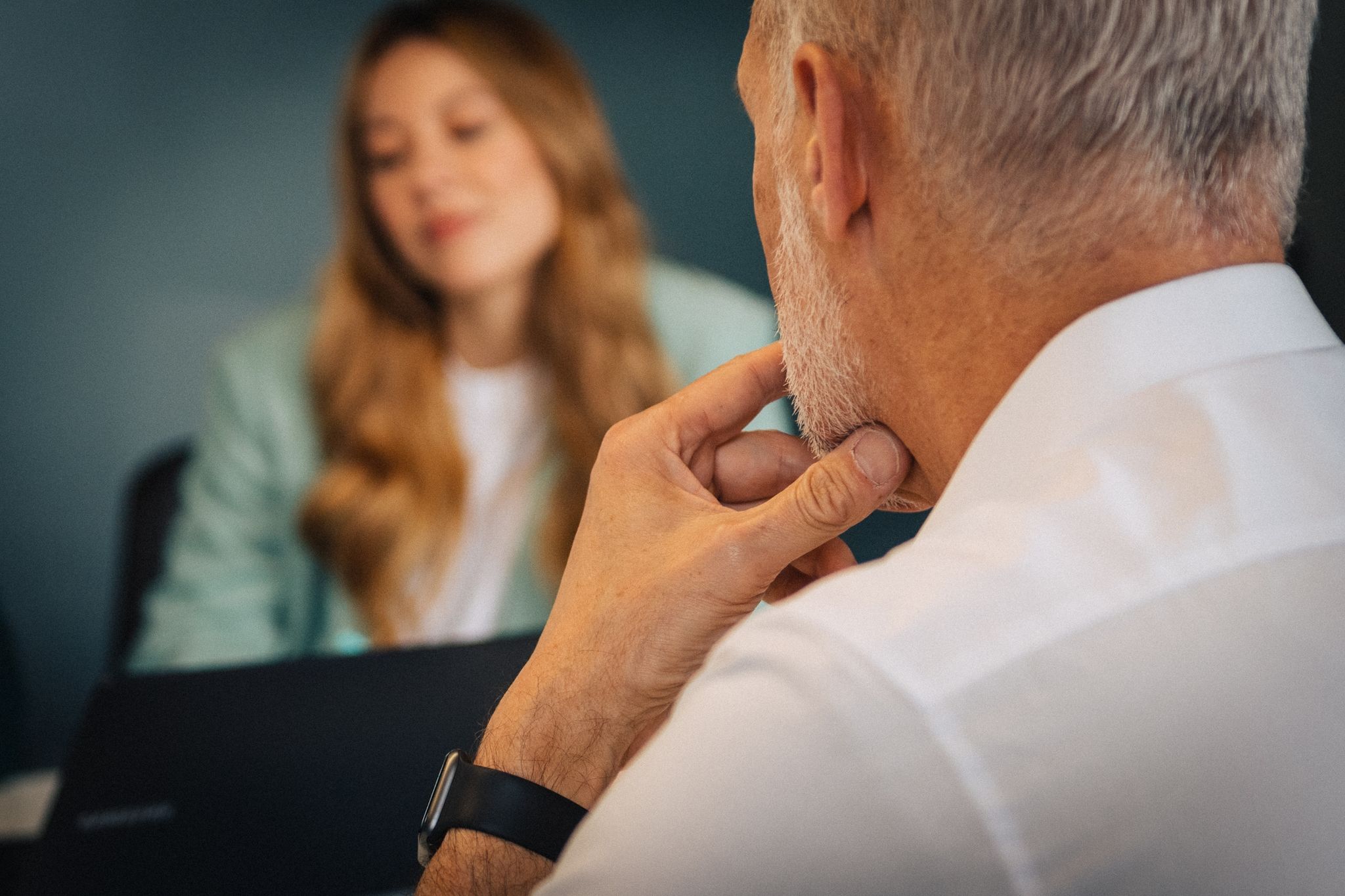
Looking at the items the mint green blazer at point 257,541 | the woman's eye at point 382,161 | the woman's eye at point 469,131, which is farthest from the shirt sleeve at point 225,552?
the woman's eye at point 469,131

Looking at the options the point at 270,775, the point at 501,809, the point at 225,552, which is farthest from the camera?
the point at 225,552

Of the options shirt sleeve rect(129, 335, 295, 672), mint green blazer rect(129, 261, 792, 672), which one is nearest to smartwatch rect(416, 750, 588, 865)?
mint green blazer rect(129, 261, 792, 672)

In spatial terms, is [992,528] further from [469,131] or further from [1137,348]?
[469,131]

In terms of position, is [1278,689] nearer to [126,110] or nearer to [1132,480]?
[1132,480]

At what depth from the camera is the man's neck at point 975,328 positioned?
1.74 ft

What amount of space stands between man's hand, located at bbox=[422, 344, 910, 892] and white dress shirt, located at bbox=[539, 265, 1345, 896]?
0.59ft

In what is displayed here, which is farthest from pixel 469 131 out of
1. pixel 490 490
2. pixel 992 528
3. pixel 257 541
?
pixel 992 528

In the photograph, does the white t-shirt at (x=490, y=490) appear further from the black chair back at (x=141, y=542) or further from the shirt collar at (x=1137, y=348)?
the shirt collar at (x=1137, y=348)

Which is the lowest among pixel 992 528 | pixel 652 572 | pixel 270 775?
pixel 270 775

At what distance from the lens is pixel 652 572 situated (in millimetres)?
688

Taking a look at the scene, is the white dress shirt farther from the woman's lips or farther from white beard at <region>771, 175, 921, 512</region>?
the woman's lips

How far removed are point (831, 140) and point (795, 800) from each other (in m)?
0.34

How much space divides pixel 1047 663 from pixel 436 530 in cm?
146

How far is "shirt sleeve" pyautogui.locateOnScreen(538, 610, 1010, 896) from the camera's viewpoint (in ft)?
1.34
